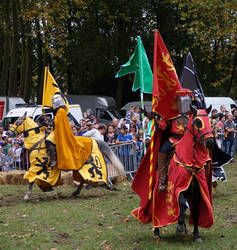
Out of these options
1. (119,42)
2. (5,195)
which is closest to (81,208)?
(5,195)

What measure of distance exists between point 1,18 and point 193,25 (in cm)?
1168

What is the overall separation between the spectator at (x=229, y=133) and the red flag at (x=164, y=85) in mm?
11209

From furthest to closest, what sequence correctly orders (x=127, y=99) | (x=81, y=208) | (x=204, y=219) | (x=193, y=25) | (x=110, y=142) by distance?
(x=127, y=99), (x=193, y=25), (x=110, y=142), (x=81, y=208), (x=204, y=219)

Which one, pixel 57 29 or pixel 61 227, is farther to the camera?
pixel 57 29

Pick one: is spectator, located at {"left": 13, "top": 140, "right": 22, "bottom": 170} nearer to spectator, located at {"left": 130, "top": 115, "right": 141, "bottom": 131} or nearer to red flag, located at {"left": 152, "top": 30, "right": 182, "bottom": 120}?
spectator, located at {"left": 130, "top": 115, "right": 141, "bottom": 131}

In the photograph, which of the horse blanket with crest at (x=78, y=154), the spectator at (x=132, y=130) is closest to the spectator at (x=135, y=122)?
the spectator at (x=132, y=130)

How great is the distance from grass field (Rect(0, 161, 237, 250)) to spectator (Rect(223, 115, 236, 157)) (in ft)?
21.2

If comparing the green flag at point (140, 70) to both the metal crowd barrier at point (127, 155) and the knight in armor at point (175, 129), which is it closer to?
the metal crowd barrier at point (127, 155)

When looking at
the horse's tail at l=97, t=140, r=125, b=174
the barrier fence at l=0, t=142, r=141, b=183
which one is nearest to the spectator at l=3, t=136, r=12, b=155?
the barrier fence at l=0, t=142, r=141, b=183

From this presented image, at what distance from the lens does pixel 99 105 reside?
103 feet

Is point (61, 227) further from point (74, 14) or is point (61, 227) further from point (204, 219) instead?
point (74, 14)

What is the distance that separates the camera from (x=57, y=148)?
1114cm

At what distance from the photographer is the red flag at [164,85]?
752cm

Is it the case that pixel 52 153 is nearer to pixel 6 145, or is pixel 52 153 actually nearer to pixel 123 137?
pixel 123 137
